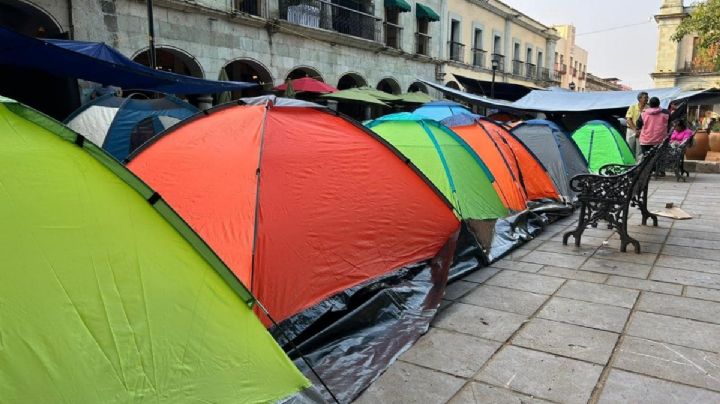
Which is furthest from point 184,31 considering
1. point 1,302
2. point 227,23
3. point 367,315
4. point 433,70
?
point 433,70

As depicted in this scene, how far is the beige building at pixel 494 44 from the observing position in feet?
72.1

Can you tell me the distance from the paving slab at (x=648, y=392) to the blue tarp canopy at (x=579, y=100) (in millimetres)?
10550

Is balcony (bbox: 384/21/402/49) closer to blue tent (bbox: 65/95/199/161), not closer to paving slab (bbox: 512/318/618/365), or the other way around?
blue tent (bbox: 65/95/199/161)

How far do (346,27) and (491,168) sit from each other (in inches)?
477

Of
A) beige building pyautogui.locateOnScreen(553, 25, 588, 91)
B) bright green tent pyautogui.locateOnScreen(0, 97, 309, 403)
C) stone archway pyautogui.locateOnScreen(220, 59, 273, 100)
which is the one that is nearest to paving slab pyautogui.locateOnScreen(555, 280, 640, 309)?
Result: bright green tent pyautogui.locateOnScreen(0, 97, 309, 403)

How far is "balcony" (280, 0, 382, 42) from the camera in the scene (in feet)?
45.2

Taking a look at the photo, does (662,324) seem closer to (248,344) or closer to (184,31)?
(248,344)

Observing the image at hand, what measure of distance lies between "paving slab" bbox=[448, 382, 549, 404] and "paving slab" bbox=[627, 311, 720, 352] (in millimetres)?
1056

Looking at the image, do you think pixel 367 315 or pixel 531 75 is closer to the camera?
pixel 367 315

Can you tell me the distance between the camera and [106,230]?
1.93 m

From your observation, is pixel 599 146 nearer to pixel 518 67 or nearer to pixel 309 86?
pixel 309 86

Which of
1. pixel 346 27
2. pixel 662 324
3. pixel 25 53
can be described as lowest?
pixel 662 324

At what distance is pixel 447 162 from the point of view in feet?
15.4

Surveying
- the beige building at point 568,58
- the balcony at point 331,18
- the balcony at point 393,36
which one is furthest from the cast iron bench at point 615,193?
the beige building at point 568,58
